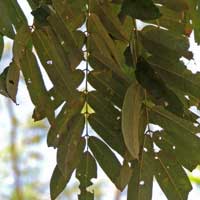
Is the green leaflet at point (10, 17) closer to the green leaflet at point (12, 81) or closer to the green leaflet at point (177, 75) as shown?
the green leaflet at point (12, 81)

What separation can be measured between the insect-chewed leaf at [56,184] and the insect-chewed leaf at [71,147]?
0.12ft

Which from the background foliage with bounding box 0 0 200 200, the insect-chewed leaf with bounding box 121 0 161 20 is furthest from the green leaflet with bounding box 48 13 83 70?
the insect-chewed leaf with bounding box 121 0 161 20

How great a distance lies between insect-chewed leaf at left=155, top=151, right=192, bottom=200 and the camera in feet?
4.30

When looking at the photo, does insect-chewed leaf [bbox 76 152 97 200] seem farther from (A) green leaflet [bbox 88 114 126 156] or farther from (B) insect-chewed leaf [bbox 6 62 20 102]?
Result: (B) insect-chewed leaf [bbox 6 62 20 102]

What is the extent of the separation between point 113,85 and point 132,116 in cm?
13

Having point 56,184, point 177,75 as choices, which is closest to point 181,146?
point 177,75

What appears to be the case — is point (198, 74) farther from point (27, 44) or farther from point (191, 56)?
point (27, 44)

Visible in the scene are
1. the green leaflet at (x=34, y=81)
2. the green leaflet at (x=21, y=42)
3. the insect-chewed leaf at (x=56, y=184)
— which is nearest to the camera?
the green leaflet at (x=21, y=42)

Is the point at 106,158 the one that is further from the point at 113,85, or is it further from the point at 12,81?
the point at 12,81

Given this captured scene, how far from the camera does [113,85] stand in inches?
49.1

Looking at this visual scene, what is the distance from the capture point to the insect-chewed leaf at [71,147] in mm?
1236

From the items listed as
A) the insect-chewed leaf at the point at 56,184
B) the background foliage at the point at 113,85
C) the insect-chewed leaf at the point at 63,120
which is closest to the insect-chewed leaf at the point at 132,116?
the background foliage at the point at 113,85

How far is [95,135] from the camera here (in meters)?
1.31

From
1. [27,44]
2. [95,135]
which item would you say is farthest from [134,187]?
[27,44]
